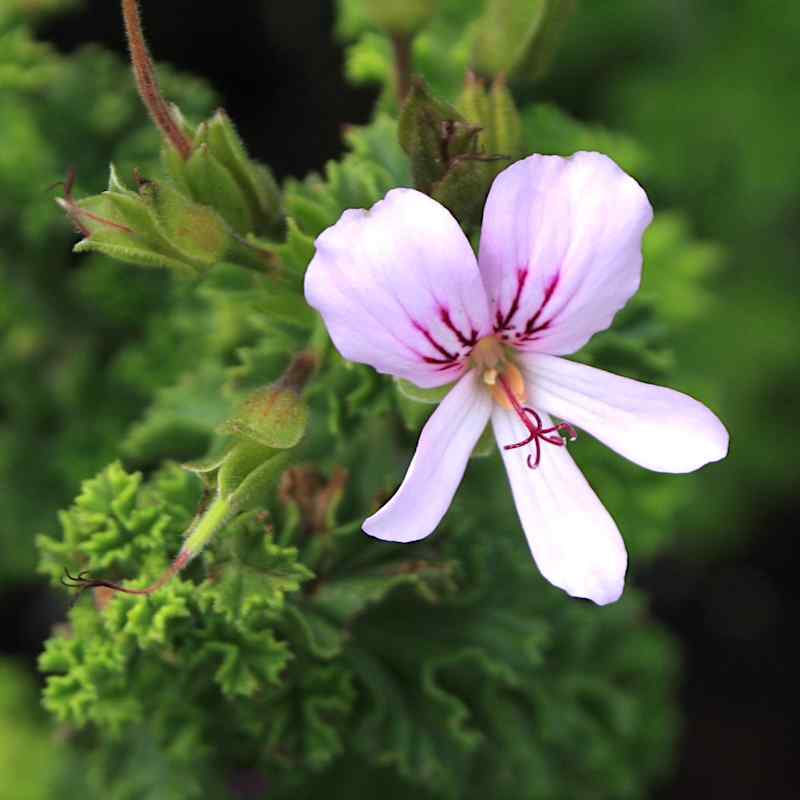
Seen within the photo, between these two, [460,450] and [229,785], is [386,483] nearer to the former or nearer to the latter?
[460,450]

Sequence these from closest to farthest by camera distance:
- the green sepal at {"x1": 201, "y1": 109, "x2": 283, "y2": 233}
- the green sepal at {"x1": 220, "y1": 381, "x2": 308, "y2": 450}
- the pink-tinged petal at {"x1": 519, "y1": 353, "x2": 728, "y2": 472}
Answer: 1. the pink-tinged petal at {"x1": 519, "y1": 353, "x2": 728, "y2": 472}
2. the green sepal at {"x1": 220, "y1": 381, "x2": 308, "y2": 450}
3. the green sepal at {"x1": 201, "y1": 109, "x2": 283, "y2": 233}

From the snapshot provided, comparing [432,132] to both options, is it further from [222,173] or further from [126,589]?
[126,589]

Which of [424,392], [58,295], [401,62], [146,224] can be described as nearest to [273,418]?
[424,392]

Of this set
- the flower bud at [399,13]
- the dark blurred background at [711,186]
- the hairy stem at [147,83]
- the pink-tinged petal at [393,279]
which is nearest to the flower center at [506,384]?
the pink-tinged petal at [393,279]

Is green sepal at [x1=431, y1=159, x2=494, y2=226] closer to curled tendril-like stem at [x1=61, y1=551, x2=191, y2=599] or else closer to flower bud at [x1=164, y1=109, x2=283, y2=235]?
flower bud at [x1=164, y1=109, x2=283, y2=235]

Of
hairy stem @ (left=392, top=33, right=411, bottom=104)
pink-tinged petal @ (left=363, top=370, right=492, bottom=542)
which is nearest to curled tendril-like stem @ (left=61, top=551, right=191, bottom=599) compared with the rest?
pink-tinged petal @ (left=363, top=370, right=492, bottom=542)

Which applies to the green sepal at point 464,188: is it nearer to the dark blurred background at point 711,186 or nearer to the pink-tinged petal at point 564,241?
the pink-tinged petal at point 564,241
